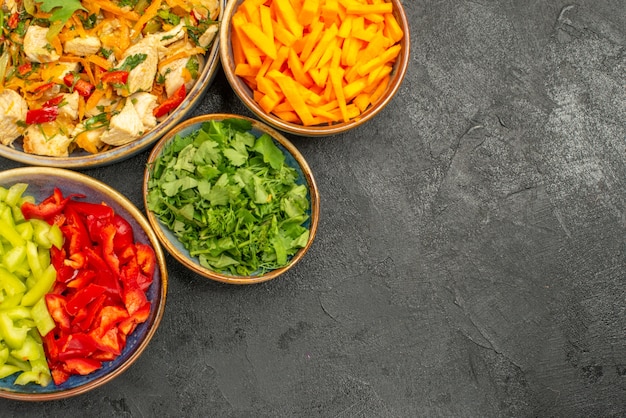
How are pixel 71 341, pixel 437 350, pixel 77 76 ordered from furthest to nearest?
pixel 437 350
pixel 77 76
pixel 71 341

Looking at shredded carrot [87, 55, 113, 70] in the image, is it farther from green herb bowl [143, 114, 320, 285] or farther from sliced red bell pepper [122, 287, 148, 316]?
sliced red bell pepper [122, 287, 148, 316]

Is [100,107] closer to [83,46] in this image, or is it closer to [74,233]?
[83,46]

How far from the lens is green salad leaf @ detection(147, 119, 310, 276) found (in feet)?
8.30

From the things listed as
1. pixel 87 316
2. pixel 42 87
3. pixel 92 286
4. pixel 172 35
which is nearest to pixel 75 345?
pixel 87 316

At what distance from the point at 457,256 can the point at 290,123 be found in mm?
1061

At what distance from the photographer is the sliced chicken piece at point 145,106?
2.49 meters

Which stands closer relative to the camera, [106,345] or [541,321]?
[106,345]

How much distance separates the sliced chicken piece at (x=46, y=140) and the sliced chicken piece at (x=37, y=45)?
0.27 meters

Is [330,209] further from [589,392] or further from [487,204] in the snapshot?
[589,392]

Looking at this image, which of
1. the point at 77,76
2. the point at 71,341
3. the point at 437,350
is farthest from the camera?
the point at 437,350

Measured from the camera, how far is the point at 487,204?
9.64 ft

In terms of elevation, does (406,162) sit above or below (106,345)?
above

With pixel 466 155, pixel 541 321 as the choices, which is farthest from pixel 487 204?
pixel 541 321

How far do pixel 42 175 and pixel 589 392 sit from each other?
2.69 m
